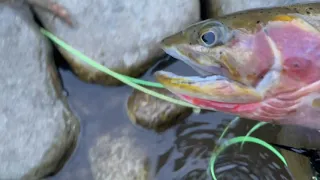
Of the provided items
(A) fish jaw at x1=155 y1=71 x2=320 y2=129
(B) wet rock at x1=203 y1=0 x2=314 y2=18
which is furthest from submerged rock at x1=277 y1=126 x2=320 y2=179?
(B) wet rock at x1=203 y1=0 x2=314 y2=18

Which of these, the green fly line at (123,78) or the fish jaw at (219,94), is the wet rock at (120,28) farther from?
the fish jaw at (219,94)

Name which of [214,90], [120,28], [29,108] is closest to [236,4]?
[120,28]

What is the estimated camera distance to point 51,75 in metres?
2.11

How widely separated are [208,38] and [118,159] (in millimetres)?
697

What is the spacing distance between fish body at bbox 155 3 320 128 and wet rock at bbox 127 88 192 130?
457 mm

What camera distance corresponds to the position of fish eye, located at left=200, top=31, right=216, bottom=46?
1604mm

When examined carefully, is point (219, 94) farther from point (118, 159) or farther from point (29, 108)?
point (29, 108)

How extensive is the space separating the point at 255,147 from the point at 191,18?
520 millimetres

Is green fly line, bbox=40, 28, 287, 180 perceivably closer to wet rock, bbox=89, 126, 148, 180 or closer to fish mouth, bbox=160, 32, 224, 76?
wet rock, bbox=89, 126, 148, 180

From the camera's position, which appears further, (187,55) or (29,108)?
(29,108)

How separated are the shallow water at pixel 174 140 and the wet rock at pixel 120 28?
0.31 feet

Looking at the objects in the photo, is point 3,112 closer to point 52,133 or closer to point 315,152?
point 52,133

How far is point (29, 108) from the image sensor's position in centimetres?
206

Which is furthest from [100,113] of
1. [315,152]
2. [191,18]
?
[315,152]
